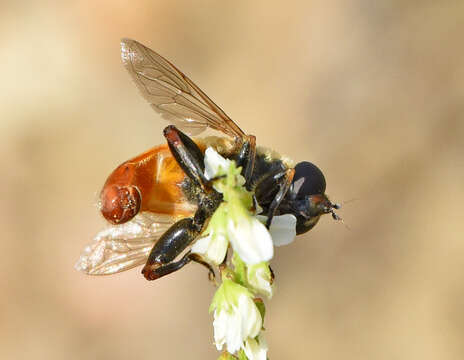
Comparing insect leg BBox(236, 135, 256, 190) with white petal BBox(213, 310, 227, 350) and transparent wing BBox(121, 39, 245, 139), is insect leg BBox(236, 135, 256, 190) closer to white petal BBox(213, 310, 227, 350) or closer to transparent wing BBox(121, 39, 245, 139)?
transparent wing BBox(121, 39, 245, 139)

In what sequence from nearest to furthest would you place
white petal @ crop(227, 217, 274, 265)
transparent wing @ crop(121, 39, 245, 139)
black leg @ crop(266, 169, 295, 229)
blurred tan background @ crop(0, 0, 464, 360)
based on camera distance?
1. white petal @ crop(227, 217, 274, 265)
2. black leg @ crop(266, 169, 295, 229)
3. transparent wing @ crop(121, 39, 245, 139)
4. blurred tan background @ crop(0, 0, 464, 360)

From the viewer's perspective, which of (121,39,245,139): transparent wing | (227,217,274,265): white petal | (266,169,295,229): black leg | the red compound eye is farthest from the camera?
(121,39,245,139): transparent wing

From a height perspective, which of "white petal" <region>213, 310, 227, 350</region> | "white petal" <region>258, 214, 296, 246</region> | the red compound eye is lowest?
"white petal" <region>213, 310, 227, 350</region>

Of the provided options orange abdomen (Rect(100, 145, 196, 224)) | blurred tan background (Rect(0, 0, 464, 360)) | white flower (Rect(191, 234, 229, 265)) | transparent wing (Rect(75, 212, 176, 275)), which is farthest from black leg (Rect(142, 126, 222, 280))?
blurred tan background (Rect(0, 0, 464, 360))

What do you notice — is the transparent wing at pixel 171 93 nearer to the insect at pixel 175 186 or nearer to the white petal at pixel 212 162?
the insect at pixel 175 186

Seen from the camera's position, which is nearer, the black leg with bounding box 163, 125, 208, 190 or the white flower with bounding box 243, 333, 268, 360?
Answer: the white flower with bounding box 243, 333, 268, 360

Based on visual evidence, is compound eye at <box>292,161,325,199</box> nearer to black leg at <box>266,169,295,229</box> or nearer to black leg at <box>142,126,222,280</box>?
black leg at <box>266,169,295,229</box>

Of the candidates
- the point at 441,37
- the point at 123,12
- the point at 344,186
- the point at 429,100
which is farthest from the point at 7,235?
the point at 441,37

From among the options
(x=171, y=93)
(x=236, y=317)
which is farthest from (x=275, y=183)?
(x=171, y=93)

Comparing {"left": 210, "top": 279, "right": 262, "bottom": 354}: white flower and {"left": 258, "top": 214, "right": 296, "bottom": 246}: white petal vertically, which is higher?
{"left": 258, "top": 214, "right": 296, "bottom": 246}: white petal
